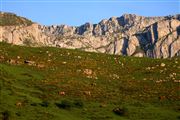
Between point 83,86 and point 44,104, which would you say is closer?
point 44,104

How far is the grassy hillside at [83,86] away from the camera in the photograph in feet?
163

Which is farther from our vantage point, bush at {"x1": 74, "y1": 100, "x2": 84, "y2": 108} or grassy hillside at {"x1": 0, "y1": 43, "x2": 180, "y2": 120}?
bush at {"x1": 74, "y1": 100, "x2": 84, "y2": 108}

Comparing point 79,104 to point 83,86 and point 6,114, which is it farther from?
point 83,86

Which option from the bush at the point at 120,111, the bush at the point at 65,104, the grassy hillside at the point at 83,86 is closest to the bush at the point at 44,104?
the grassy hillside at the point at 83,86

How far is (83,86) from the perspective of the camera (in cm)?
6294

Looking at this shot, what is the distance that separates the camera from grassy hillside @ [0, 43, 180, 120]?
49.8m

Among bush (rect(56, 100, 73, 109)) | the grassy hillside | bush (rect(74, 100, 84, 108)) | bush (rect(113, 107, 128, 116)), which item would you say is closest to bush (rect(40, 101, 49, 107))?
the grassy hillside

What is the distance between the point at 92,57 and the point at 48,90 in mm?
28315

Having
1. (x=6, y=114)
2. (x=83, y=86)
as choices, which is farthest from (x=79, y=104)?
(x=83, y=86)

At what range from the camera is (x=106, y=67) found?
255 feet

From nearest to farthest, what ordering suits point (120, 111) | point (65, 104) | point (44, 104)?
point (120, 111)
point (44, 104)
point (65, 104)

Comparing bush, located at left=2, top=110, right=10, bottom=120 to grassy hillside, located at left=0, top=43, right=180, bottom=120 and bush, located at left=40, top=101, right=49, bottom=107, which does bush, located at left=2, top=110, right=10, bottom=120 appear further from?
bush, located at left=40, top=101, right=49, bottom=107

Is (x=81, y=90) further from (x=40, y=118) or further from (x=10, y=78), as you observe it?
(x=40, y=118)

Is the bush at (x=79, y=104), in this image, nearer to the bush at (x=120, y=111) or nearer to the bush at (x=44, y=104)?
the bush at (x=44, y=104)
